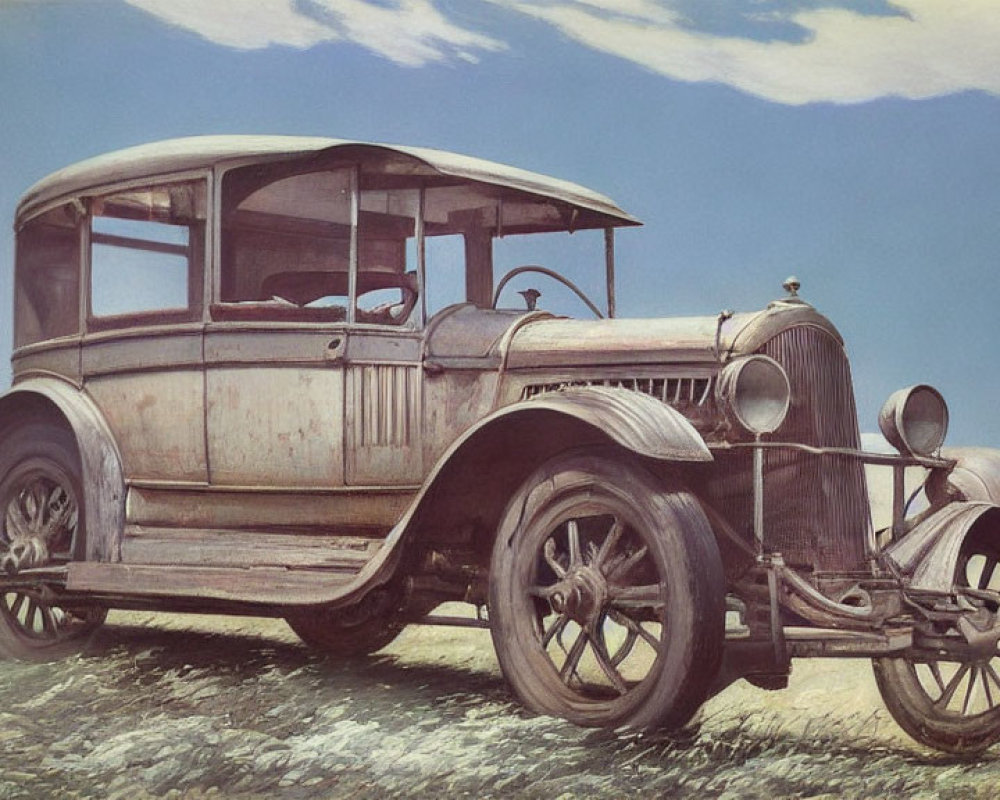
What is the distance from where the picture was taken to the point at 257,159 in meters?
4.75

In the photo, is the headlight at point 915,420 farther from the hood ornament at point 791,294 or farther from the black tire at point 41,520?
the black tire at point 41,520

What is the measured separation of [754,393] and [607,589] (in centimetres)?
74

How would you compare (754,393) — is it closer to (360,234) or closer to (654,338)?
(654,338)

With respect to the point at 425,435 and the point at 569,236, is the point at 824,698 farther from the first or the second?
the point at 569,236

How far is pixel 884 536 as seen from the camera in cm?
431

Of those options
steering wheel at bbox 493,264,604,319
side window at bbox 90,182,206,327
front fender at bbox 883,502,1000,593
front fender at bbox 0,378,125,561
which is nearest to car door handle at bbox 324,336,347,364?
steering wheel at bbox 493,264,604,319

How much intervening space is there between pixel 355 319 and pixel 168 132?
1.03m

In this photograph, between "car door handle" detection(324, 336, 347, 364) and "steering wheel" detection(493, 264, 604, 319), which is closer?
"car door handle" detection(324, 336, 347, 364)

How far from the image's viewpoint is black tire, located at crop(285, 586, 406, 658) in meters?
5.27

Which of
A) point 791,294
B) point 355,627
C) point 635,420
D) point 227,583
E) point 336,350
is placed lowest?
point 355,627

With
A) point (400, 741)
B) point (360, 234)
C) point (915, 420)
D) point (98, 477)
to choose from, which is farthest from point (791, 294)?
point (98, 477)

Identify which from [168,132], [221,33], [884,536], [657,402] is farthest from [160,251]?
[884,536]

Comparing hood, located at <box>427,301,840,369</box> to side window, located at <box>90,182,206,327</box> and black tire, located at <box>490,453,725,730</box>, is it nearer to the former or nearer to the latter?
black tire, located at <box>490,453,725,730</box>

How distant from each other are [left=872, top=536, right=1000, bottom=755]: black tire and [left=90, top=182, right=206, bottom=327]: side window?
9.55ft
